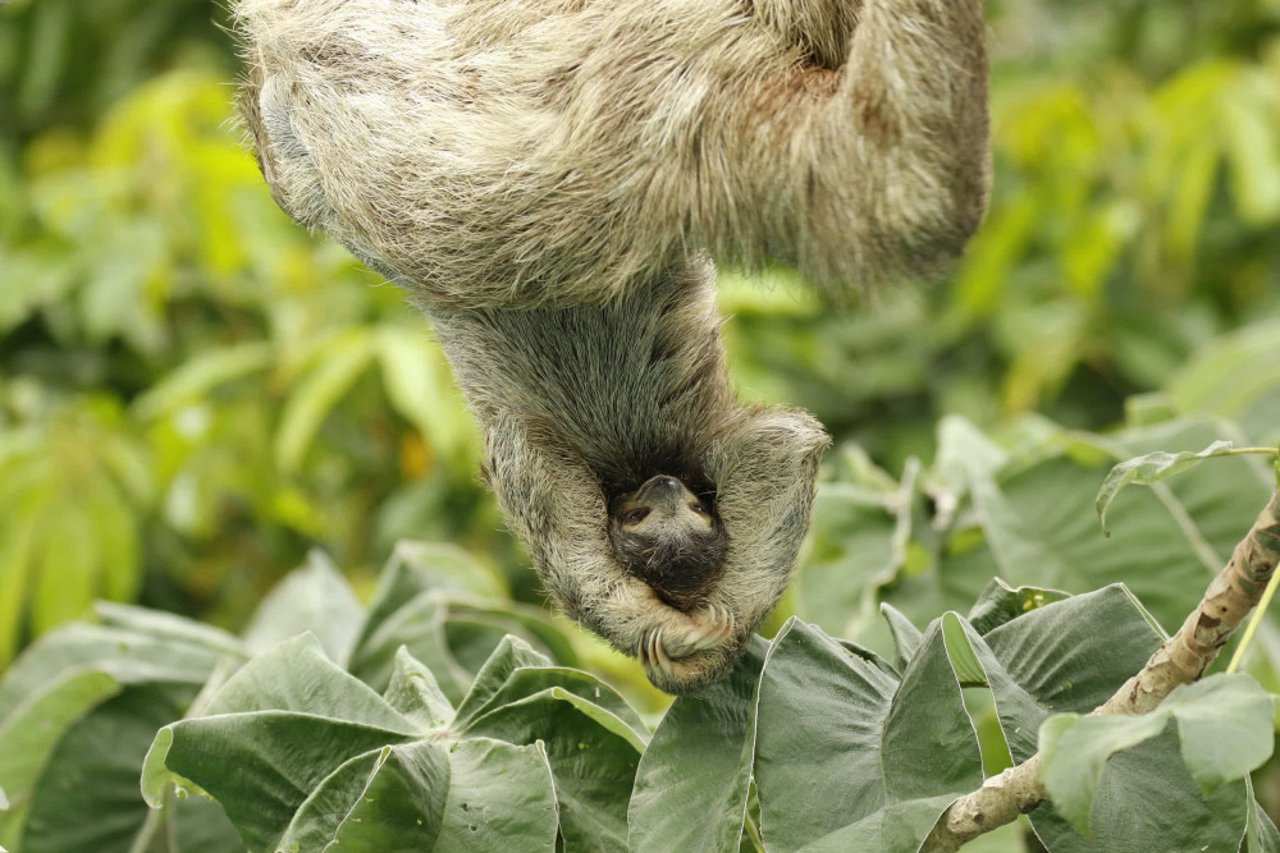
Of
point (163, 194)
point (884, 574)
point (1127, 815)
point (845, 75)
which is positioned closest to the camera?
point (845, 75)

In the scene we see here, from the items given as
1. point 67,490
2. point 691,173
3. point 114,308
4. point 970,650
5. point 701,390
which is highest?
point 691,173

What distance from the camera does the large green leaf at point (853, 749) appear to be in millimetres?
1342

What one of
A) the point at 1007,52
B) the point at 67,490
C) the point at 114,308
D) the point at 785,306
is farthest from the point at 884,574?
the point at 1007,52

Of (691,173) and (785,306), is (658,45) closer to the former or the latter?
(691,173)

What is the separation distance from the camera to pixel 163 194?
13.1ft

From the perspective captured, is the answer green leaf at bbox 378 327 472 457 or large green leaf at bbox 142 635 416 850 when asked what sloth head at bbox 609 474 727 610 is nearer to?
large green leaf at bbox 142 635 416 850

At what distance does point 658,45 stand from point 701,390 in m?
0.42

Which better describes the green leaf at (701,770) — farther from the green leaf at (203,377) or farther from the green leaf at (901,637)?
the green leaf at (203,377)

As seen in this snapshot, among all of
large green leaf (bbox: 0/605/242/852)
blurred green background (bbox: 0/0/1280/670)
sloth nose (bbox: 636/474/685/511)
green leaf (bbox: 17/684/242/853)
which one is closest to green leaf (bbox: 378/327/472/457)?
blurred green background (bbox: 0/0/1280/670)

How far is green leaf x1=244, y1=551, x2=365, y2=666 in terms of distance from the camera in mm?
2250

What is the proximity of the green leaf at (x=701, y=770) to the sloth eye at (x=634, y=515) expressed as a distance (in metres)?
0.18

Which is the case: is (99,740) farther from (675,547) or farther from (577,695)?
(675,547)

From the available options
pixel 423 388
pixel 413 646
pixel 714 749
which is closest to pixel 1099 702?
pixel 714 749

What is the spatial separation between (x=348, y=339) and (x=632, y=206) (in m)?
2.45
